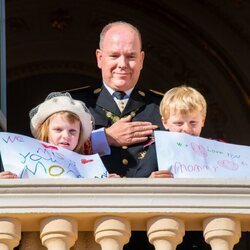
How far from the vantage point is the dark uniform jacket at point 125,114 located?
7.75 metres

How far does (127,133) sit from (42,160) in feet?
2.49

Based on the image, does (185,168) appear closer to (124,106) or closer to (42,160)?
(42,160)

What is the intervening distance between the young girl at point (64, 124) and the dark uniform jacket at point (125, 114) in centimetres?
29

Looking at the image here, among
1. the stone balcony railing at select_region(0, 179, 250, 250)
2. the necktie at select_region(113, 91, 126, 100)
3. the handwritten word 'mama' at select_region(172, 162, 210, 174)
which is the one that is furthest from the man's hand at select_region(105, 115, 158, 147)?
the stone balcony railing at select_region(0, 179, 250, 250)

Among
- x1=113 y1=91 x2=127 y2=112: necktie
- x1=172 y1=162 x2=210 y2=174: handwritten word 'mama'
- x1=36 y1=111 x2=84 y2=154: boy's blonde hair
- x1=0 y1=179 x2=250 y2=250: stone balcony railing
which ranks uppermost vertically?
x1=113 y1=91 x2=127 y2=112: necktie

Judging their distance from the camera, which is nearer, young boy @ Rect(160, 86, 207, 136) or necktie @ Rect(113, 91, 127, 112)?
young boy @ Rect(160, 86, 207, 136)

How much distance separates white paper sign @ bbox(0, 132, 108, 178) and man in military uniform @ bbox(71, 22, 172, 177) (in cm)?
40

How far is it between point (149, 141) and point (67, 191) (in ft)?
3.49

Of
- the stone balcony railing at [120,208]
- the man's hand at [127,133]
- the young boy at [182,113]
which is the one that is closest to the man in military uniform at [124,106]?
the man's hand at [127,133]

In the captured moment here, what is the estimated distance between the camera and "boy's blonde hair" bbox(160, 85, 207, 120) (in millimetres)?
7555

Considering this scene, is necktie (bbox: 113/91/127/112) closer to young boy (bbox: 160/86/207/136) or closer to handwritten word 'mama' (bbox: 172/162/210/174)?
young boy (bbox: 160/86/207/136)

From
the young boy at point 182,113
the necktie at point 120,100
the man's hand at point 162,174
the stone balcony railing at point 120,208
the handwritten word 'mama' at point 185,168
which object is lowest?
the stone balcony railing at point 120,208

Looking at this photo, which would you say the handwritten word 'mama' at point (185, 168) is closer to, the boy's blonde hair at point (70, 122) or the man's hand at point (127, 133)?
the boy's blonde hair at point (70, 122)

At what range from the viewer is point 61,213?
686 centimetres
